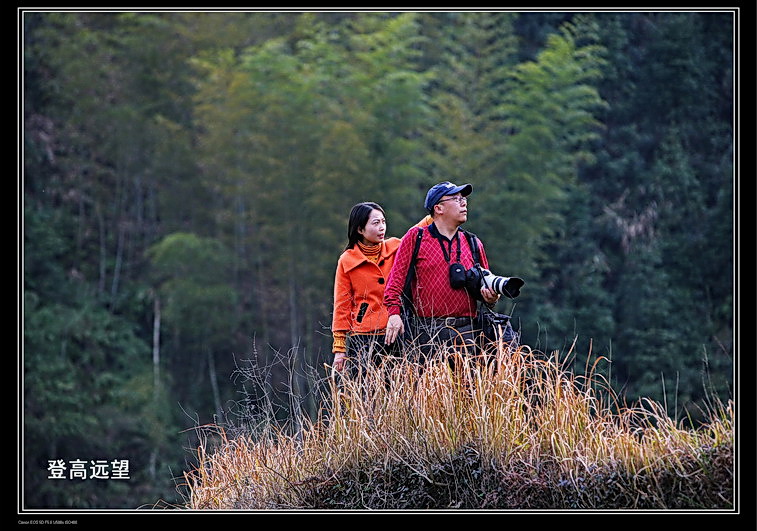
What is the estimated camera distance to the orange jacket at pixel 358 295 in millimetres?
4859

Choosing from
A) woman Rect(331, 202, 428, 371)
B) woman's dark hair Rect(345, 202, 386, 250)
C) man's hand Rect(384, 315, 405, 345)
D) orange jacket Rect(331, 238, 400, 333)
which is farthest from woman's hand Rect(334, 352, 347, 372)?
woman's dark hair Rect(345, 202, 386, 250)

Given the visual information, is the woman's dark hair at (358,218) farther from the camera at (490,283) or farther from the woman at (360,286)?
the camera at (490,283)

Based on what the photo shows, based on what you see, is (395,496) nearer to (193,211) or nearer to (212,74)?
(212,74)

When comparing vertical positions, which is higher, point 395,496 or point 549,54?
point 549,54

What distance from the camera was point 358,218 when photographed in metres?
4.89

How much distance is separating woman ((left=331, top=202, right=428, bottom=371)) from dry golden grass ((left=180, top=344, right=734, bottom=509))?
267 millimetres

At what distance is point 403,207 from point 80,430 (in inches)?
237

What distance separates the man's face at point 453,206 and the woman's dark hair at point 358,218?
1.16 ft

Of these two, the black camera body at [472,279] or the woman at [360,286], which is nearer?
the black camera body at [472,279]

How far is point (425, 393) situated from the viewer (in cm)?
430

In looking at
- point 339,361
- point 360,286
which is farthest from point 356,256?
point 339,361

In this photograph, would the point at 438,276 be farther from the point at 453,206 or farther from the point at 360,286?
the point at 360,286

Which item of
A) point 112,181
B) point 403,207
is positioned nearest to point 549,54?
point 403,207

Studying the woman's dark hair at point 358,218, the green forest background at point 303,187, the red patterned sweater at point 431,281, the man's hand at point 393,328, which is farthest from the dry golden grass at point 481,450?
the green forest background at point 303,187
